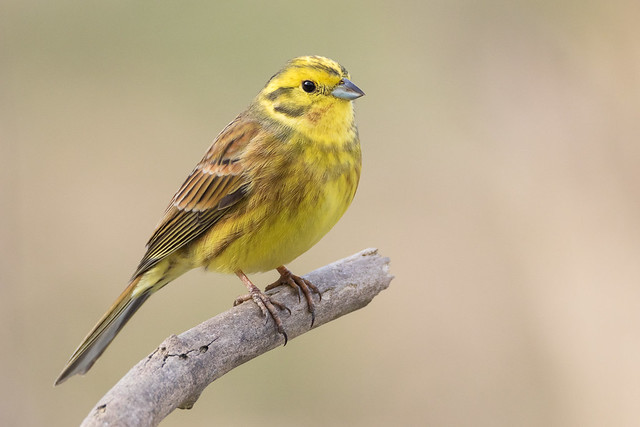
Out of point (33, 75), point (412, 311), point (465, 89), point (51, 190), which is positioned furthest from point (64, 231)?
point (465, 89)

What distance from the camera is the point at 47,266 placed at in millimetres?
7367

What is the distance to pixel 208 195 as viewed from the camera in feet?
15.0

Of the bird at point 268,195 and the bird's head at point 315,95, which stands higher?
the bird's head at point 315,95

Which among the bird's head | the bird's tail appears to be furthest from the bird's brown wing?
the bird's head

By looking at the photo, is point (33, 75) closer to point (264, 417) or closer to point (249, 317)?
point (264, 417)

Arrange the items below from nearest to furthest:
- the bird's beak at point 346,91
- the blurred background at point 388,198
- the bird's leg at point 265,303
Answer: the bird's leg at point 265,303 → the bird's beak at point 346,91 → the blurred background at point 388,198

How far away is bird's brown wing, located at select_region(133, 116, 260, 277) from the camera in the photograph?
4.45 m

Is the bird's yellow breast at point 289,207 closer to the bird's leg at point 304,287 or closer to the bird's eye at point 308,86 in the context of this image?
the bird's leg at point 304,287

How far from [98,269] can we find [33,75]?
1.93 meters

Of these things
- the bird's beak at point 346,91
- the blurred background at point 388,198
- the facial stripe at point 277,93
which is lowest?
the blurred background at point 388,198

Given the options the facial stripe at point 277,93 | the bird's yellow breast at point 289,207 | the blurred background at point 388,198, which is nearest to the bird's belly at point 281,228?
the bird's yellow breast at point 289,207

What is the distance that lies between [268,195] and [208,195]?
1.53ft

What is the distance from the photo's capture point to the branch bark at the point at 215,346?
3076mm

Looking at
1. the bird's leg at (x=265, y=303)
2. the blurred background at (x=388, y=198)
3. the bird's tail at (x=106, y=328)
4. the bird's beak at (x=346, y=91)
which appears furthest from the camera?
the blurred background at (x=388, y=198)
